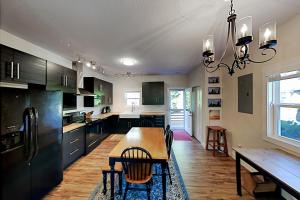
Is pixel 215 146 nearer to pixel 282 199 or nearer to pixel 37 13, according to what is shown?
pixel 282 199

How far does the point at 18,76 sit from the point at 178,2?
2489 mm

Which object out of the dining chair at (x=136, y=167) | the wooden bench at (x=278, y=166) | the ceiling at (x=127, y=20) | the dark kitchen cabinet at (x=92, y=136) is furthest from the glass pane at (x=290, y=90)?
the dark kitchen cabinet at (x=92, y=136)

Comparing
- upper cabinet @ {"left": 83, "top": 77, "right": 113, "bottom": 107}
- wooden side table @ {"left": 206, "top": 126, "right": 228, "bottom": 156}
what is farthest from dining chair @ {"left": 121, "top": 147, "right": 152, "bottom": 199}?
upper cabinet @ {"left": 83, "top": 77, "right": 113, "bottom": 107}

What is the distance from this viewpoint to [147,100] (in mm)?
6582

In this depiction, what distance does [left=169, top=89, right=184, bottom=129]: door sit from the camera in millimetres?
7095

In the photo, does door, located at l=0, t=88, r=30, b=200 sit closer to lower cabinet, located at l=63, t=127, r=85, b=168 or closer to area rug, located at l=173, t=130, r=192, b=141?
lower cabinet, located at l=63, t=127, r=85, b=168

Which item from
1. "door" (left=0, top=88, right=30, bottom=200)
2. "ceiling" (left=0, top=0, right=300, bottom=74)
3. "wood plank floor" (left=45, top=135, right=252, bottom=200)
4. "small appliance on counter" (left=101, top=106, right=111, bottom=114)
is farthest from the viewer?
"small appliance on counter" (left=101, top=106, right=111, bottom=114)

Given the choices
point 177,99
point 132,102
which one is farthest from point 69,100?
point 177,99

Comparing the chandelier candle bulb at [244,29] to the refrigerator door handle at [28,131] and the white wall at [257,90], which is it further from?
the refrigerator door handle at [28,131]

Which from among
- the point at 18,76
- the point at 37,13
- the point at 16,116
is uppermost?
the point at 37,13

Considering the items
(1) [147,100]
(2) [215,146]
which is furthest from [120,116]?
(2) [215,146]

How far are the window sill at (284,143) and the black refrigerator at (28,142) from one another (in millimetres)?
3424

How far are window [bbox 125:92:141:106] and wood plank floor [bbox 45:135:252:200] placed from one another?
124 inches

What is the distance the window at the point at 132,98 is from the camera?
23.2 feet
